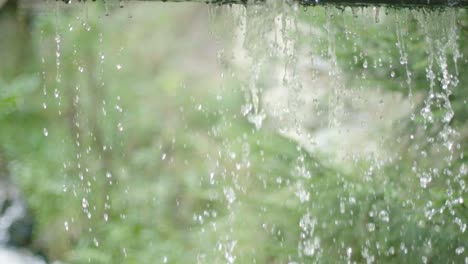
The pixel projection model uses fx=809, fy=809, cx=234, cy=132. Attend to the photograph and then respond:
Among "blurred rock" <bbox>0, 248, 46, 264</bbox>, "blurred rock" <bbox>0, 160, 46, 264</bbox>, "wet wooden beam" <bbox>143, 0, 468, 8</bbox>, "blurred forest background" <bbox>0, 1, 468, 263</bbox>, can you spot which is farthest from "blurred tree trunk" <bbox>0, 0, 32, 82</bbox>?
"wet wooden beam" <bbox>143, 0, 468, 8</bbox>

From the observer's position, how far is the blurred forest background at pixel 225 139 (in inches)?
95.5

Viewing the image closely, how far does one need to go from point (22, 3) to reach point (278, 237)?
1466 millimetres

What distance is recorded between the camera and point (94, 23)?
10.9 ft

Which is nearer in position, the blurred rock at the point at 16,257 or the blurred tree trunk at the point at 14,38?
the blurred rock at the point at 16,257

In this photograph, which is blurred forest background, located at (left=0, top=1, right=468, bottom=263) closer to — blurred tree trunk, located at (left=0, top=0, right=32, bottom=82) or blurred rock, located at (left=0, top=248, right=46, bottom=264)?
blurred tree trunk, located at (left=0, top=0, right=32, bottom=82)

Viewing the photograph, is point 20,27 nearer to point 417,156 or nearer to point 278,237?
point 278,237

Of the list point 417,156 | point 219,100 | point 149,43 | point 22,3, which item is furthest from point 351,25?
point 22,3

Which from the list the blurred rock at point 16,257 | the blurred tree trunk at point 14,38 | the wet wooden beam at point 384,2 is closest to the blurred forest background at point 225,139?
the blurred tree trunk at point 14,38

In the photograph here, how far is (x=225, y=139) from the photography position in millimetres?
3088

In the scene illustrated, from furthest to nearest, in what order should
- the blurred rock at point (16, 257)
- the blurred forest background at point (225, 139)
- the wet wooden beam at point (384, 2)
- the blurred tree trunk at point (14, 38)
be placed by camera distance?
the blurred tree trunk at point (14, 38) → the blurred rock at point (16, 257) → the blurred forest background at point (225, 139) → the wet wooden beam at point (384, 2)

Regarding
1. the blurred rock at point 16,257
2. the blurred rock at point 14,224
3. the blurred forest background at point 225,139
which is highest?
the blurred forest background at point 225,139

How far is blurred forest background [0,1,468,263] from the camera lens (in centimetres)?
243

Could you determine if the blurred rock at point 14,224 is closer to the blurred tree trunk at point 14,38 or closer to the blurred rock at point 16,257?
the blurred rock at point 16,257

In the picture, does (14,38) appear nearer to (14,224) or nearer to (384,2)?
(14,224)
